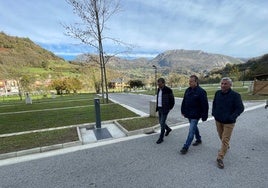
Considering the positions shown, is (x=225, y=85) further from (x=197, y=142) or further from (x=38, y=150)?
(x=38, y=150)

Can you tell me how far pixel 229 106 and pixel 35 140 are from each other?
17.4 feet

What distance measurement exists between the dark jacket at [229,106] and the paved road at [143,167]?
0.95 meters

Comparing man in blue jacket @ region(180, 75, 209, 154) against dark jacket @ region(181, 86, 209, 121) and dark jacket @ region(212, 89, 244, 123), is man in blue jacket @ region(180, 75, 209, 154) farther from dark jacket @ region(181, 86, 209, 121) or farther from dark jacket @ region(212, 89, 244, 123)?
dark jacket @ region(212, 89, 244, 123)

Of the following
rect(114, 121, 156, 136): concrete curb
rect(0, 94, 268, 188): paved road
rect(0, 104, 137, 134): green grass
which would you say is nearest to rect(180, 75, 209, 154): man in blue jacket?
rect(0, 94, 268, 188): paved road

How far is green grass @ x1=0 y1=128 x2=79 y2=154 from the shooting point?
15.7 ft

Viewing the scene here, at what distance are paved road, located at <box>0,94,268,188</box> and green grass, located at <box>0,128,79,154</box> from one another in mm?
596

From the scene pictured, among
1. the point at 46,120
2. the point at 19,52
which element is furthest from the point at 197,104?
the point at 19,52

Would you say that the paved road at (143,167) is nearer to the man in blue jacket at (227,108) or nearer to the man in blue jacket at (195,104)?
the man in blue jacket at (227,108)

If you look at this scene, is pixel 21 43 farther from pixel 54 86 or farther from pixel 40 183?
pixel 40 183

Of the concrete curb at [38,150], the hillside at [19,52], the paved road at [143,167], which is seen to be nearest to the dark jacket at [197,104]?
the paved road at [143,167]

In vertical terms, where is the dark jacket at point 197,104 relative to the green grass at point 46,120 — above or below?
above

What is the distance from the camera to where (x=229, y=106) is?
337cm

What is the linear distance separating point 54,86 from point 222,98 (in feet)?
183

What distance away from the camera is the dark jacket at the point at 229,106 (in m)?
A: 3.30
